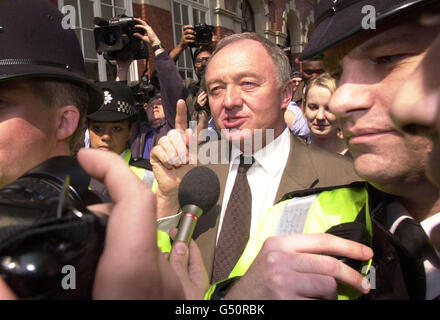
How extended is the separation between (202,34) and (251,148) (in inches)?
117

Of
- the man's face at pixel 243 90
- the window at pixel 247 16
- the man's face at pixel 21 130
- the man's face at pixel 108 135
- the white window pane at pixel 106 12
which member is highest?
the window at pixel 247 16

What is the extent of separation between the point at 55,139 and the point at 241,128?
1.12 meters

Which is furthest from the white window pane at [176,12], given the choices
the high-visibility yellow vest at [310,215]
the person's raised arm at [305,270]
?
the person's raised arm at [305,270]

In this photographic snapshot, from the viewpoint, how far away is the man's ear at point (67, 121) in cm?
136

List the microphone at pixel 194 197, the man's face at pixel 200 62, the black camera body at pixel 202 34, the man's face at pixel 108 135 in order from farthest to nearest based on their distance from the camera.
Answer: the black camera body at pixel 202 34 < the man's face at pixel 200 62 < the man's face at pixel 108 135 < the microphone at pixel 194 197

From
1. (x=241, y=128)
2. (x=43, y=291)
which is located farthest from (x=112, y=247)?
(x=241, y=128)

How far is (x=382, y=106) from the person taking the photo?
0.98m

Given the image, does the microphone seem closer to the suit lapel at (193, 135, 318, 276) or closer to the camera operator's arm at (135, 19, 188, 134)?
the suit lapel at (193, 135, 318, 276)

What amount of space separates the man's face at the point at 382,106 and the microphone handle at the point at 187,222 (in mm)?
483

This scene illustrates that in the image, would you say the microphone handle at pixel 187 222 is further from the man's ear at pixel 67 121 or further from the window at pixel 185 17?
the window at pixel 185 17

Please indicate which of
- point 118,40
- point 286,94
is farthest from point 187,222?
point 118,40

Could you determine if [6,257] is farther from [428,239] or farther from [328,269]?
[428,239]

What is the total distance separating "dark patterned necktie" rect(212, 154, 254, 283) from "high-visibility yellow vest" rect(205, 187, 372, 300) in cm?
40

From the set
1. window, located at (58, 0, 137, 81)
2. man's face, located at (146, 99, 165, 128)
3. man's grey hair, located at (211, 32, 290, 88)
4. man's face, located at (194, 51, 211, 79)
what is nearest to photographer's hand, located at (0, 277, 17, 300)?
man's grey hair, located at (211, 32, 290, 88)
